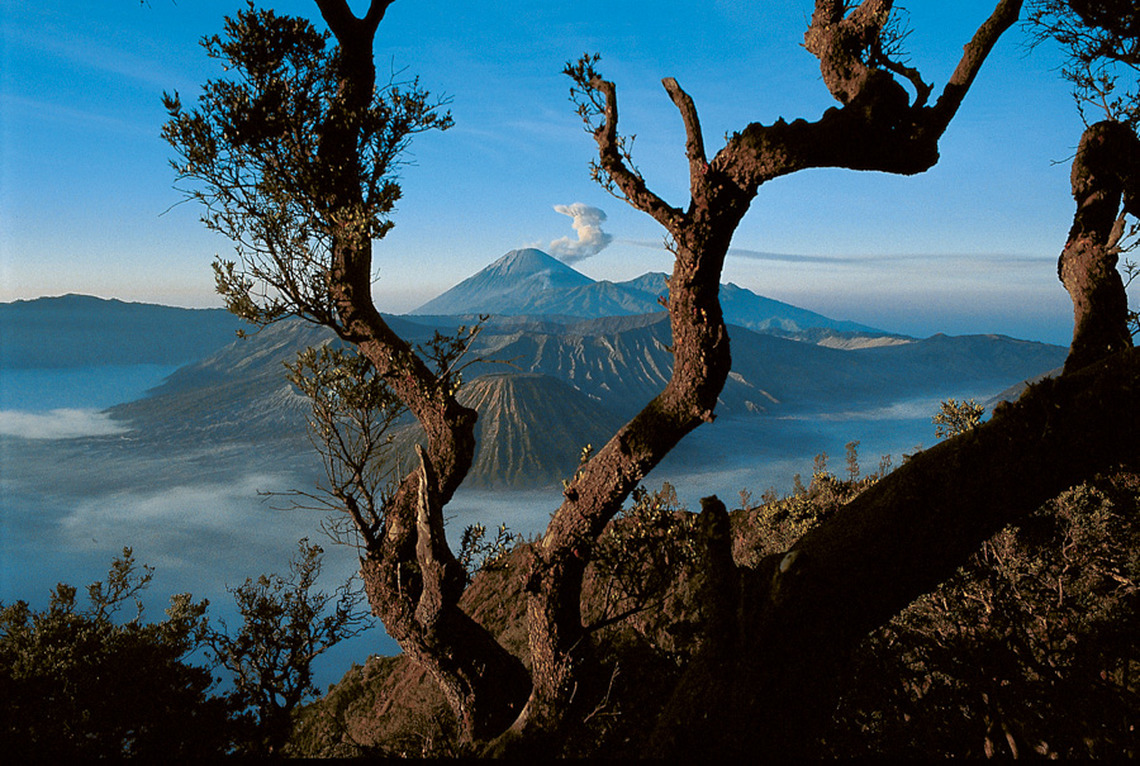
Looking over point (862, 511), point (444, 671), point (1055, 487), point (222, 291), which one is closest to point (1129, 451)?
point (1055, 487)

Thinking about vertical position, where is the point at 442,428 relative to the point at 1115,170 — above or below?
below

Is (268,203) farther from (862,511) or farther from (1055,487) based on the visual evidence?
(1055,487)

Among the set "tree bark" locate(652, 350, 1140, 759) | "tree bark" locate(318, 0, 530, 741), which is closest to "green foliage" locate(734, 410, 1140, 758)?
"tree bark" locate(652, 350, 1140, 759)

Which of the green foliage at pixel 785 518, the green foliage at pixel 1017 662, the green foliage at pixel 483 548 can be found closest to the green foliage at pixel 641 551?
the green foliage at pixel 1017 662

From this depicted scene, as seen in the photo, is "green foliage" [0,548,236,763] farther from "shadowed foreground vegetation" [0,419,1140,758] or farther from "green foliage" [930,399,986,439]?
"green foliage" [930,399,986,439]

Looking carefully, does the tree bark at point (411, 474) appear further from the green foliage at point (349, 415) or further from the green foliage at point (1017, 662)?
the green foliage at point (1017, 662)
